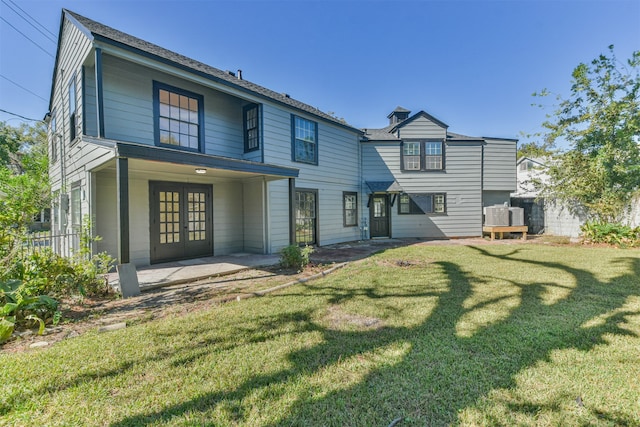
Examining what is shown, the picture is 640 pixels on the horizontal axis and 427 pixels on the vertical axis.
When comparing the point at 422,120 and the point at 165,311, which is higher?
the point at 422,120

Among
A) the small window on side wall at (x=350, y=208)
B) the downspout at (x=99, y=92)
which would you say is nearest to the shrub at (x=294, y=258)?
the downspout at (x=99, y=92)

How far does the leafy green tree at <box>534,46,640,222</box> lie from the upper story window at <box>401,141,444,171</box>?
5081mm

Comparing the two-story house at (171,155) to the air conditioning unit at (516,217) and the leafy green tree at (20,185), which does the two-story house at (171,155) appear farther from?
the air conditioning unit at (516,217)

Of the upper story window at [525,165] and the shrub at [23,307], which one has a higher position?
the upper story window at [525,165]

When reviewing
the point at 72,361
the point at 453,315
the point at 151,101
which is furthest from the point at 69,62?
the point at 453,315

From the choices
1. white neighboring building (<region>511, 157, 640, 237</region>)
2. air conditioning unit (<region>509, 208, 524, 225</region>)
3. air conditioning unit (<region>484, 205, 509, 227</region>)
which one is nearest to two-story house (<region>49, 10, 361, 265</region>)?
air conditioning unit (<region>484, 205, 509, 227</region>)

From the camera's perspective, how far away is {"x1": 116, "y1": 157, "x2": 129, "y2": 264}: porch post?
172 inches

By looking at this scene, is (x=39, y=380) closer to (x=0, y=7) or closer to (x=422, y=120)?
(x=0, y=7)

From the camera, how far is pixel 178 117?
23.2 ft

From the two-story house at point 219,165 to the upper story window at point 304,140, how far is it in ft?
0.13

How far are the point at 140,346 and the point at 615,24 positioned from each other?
14858 mm

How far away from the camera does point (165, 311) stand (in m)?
3.89

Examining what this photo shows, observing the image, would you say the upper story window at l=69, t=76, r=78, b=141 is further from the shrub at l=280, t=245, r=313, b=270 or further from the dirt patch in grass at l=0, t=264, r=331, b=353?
the shrub at l=280, t=245, r=313, b=270

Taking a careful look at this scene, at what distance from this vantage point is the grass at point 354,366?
1.88m
